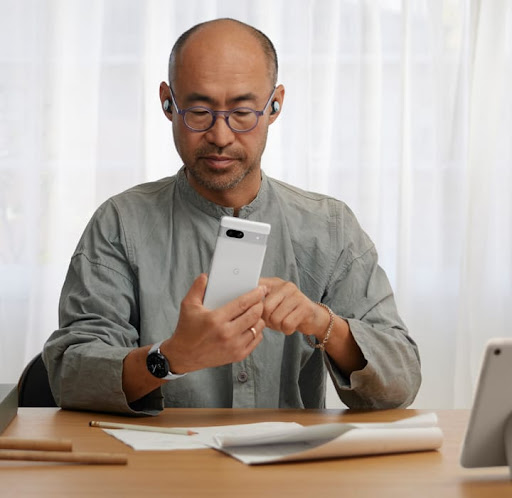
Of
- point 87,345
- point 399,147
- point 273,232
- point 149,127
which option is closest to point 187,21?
point 149,127

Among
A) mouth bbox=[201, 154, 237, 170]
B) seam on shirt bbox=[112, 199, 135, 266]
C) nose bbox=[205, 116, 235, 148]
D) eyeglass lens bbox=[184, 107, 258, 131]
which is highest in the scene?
eyeglass lens bbox=[184, 107, 258, 131]

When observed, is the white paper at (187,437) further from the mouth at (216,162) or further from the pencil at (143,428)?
the mouth at (216,162)

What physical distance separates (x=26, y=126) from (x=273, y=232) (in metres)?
1.52

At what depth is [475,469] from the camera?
118cm

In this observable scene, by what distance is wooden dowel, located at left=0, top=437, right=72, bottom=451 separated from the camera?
1.19 metres

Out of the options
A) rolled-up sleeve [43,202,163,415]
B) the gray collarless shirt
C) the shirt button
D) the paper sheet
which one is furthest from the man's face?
the paper sheet

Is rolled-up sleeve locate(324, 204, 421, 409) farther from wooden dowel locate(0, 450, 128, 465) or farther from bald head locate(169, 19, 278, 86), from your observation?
wooden dowel locate(0, 450, 128, 465)

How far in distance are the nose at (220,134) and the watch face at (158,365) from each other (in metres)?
0.46

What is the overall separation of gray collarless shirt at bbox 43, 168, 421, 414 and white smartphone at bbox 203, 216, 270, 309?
260 mm

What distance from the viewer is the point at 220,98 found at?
5.68 ft

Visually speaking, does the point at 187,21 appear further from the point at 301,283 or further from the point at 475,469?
the point at 475,469

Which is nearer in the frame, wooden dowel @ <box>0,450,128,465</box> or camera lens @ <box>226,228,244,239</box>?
wooden dowel @ <box>0,450,128,465</box>

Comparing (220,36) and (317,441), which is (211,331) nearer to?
(317,441)

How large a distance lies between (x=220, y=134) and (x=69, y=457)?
2.44 feet
